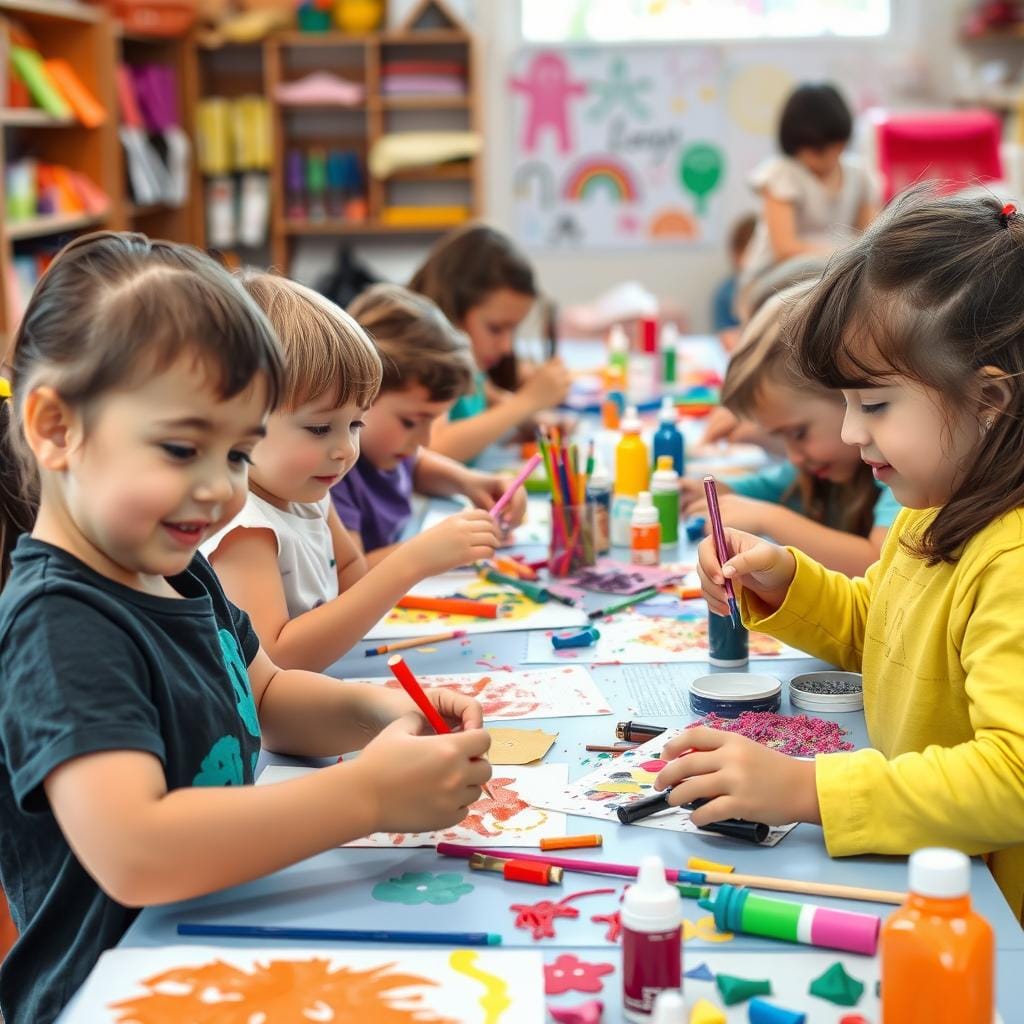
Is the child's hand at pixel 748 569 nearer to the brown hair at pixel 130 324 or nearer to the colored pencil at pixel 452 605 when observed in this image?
the colored pencil at pixel 452 605

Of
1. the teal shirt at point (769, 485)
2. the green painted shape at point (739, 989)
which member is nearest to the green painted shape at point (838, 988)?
the green painted shape at point (739, 989)

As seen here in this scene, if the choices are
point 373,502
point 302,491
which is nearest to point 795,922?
point 302,491

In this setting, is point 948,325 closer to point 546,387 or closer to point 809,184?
point 546,387

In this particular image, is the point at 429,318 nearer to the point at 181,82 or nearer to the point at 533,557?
the point at 533,557

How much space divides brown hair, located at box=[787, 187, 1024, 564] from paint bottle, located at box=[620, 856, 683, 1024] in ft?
1.50

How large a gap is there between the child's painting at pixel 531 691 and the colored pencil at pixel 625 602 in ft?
0.68

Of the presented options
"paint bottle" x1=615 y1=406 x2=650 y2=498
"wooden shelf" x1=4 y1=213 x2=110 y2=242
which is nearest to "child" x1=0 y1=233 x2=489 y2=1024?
"paint bottle" x1=615 y1=406 x2=650 y2=498

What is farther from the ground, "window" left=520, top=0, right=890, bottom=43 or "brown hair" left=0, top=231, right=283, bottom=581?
"window" left=520, top=0, right=890, bottom=43

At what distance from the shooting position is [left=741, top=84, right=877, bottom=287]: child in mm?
3998

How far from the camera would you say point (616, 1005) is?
31.7 inches

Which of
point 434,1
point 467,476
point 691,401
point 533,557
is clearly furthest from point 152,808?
point 434,1

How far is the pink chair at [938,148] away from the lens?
4676 mm

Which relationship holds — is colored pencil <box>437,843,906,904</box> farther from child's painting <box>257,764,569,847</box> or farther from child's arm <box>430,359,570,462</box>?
child's arm <box>430,359,570,462</box>

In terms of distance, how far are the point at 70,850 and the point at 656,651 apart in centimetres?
72
